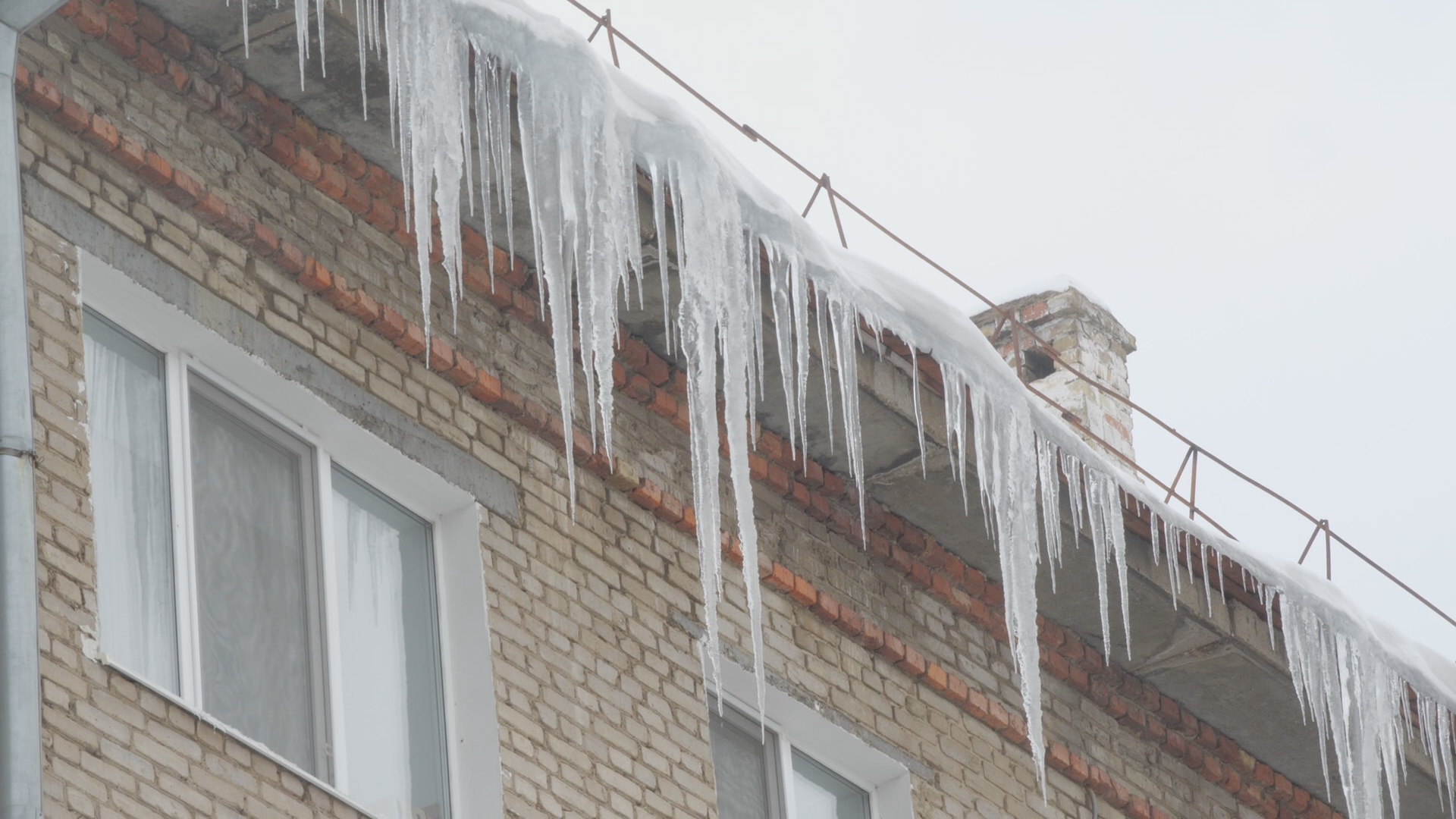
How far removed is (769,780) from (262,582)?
2320 millimetres

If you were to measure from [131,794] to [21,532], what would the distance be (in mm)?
1230

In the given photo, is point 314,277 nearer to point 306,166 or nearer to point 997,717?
point 306,166

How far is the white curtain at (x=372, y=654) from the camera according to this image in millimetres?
6852

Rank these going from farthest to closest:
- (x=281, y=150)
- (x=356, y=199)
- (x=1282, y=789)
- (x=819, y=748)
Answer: (x=1282, y=789)
(x=819, y=748)
(x=356, y=199)
(x=281, y=150)

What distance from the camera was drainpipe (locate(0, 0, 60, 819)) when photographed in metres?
4.63

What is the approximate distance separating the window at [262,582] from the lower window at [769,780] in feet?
4.20

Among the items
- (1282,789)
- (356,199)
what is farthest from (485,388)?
(1282,789)

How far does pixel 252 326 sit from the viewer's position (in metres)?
6.91

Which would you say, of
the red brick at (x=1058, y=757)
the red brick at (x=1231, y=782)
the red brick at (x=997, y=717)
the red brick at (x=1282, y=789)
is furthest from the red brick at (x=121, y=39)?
the red brick at (x=1282, y=789)

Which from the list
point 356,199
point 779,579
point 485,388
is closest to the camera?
point 356,199

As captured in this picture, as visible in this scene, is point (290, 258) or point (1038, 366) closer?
point (290, 258)

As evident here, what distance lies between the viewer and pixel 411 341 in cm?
743

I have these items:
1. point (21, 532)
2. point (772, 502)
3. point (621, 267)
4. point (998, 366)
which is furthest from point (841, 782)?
point (21, 532)

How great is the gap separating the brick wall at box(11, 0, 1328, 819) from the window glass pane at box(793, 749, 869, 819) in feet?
0.72
